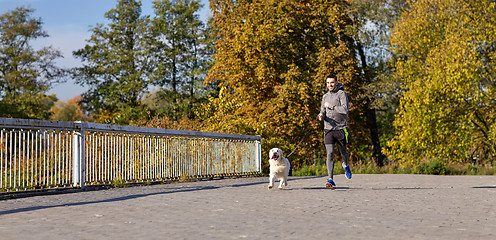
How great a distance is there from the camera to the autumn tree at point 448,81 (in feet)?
88.5

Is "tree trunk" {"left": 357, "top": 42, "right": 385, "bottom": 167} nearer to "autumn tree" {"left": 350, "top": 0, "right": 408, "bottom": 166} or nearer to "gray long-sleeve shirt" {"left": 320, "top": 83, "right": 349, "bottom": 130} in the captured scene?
"autumn tree" {"left": 350, "top": 0, "right": 408, "bottom": 166}

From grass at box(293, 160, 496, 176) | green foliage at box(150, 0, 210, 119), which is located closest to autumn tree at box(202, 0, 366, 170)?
grass at box(293, 160, 496, 176)

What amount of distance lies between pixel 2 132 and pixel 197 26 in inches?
1545

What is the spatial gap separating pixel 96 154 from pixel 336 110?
15.2ft

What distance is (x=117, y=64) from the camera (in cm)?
4875

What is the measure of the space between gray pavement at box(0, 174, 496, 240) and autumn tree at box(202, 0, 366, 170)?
20.0m

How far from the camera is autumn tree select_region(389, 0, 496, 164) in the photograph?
88.5 feet

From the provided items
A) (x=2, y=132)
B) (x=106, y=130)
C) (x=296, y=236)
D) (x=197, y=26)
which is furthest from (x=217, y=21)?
(x=296, y=236)

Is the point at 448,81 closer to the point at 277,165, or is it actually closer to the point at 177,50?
the point at 277,165

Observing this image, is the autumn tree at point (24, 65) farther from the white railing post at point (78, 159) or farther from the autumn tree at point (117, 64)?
the white railing post at point (78, 159)

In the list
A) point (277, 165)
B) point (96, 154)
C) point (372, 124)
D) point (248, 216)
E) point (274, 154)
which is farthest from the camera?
point (372, 124)

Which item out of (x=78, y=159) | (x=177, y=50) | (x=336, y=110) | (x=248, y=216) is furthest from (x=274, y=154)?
(x=177, y=50)

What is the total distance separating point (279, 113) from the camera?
30.3m

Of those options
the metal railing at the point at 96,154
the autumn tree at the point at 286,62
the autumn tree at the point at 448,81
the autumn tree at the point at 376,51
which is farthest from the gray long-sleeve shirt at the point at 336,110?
the autumn tree at the point at 376,51
